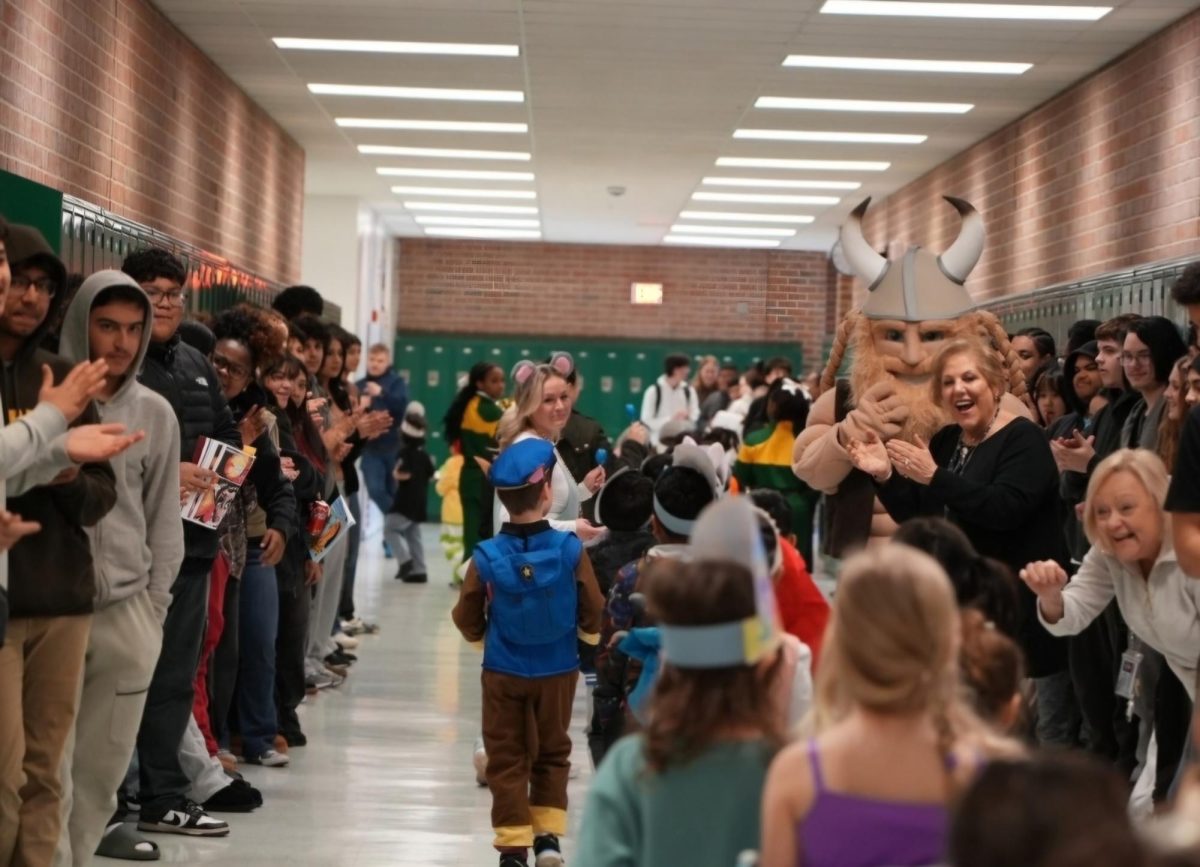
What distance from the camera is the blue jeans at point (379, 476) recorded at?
12445 mm

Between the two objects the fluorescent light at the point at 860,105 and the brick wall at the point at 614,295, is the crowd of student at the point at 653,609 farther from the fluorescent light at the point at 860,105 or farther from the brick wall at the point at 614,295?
the brick wall at the point at 614,295

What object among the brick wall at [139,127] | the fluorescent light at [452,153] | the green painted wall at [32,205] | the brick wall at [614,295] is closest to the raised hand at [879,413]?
the green painted wall at [32,205]

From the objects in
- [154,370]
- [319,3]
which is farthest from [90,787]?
[319,3]

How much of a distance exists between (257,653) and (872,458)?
9.08 ft

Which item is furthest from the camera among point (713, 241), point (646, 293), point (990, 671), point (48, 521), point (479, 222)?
point (646, 293)

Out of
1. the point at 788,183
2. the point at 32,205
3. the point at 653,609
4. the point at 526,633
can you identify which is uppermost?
the point at 788,183

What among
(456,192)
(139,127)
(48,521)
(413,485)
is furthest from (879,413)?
(456,192)

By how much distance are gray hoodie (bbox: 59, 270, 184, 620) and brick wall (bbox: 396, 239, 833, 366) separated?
16.5 meters

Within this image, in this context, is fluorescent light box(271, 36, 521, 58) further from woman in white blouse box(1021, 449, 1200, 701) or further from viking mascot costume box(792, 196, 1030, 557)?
woman in white blouse box(1021, 449, 1200, 701)

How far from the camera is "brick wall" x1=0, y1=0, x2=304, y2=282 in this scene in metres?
7.39

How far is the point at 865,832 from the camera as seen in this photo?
2.24 metres

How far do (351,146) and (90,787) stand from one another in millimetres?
10515

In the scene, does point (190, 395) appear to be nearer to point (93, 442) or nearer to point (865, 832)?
point (93, 442)

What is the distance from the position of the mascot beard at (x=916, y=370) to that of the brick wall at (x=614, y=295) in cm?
1560
